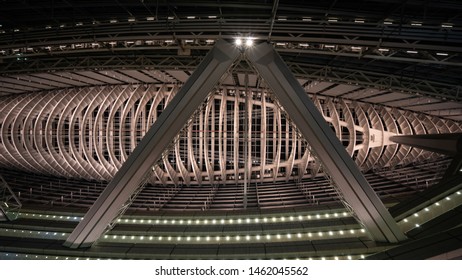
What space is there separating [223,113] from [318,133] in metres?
14.1

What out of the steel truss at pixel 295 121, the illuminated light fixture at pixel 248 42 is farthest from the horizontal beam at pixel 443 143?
the illuminated light fixture at pixel 248 42

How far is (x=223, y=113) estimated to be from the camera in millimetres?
22594

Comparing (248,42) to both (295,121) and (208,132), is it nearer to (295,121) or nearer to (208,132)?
(295,121)

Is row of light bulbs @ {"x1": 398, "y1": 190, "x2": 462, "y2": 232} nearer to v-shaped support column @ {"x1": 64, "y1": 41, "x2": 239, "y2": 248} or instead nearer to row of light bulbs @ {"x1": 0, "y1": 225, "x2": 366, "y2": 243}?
row of light bulbs @ {"x1": 0, "y1": 225, "x2": 366, "y2": 243}

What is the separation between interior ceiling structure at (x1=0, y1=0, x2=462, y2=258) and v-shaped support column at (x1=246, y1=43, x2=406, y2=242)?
3.61 ft

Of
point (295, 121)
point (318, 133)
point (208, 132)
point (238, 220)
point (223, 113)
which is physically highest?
point (223, 113)

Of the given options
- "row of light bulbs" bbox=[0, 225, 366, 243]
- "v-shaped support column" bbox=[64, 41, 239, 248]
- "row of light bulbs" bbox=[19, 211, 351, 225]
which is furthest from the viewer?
"row of light bulbs" bbox=[19, 211, 351, 225]

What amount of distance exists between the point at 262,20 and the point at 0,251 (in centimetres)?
1377

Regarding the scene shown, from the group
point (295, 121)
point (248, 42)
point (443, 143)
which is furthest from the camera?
point (443, 143)

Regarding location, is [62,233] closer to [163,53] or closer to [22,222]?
[22,222]

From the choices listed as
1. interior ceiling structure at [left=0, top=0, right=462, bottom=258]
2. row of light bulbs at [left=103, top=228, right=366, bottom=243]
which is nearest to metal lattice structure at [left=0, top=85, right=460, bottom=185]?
interior ceiling structure at [left=0, top=0, right=462, bottom=258]

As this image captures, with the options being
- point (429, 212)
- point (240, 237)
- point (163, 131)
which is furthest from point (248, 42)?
point (429, 212)

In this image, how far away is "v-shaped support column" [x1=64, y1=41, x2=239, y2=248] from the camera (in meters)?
8.95

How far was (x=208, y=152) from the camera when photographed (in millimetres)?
23250
